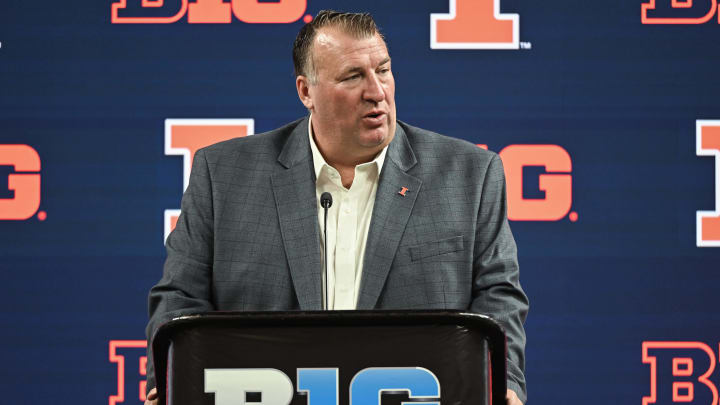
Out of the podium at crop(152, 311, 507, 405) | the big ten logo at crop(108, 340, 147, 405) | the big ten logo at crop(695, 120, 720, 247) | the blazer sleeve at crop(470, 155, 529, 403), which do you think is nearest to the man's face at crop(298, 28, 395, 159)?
the blazer sleeve at crop(470, 155, 529, 403)

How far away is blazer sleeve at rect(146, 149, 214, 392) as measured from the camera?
2.07 m

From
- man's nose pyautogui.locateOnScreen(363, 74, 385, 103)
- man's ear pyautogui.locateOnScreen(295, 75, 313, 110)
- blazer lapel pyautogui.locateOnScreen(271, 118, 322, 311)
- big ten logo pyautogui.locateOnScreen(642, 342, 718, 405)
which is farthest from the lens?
big ten logo pyautogui.locateOnScreen(642, 342, 718, 405)

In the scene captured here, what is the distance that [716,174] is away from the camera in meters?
3.37

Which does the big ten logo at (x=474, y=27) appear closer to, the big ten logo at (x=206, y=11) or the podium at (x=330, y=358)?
the big ten logo at (x=206, y=11)

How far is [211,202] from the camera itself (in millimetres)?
2244

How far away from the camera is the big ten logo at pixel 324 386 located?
146cm

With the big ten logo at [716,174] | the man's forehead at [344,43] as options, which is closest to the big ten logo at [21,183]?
the man's forehead at [344,43]

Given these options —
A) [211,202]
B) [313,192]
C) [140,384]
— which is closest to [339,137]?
[313,192]

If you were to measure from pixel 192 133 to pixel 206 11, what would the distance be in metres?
0.48

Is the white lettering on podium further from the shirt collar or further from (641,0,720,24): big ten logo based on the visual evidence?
(641,0,720,24): big ten logo

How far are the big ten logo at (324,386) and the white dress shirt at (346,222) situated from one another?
683 millimetres

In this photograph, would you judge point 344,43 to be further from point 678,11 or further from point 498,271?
point 678,11

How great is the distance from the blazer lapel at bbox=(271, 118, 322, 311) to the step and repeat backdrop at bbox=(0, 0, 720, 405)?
1.14m

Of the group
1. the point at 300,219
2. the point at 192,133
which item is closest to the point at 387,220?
the point at 300,219
